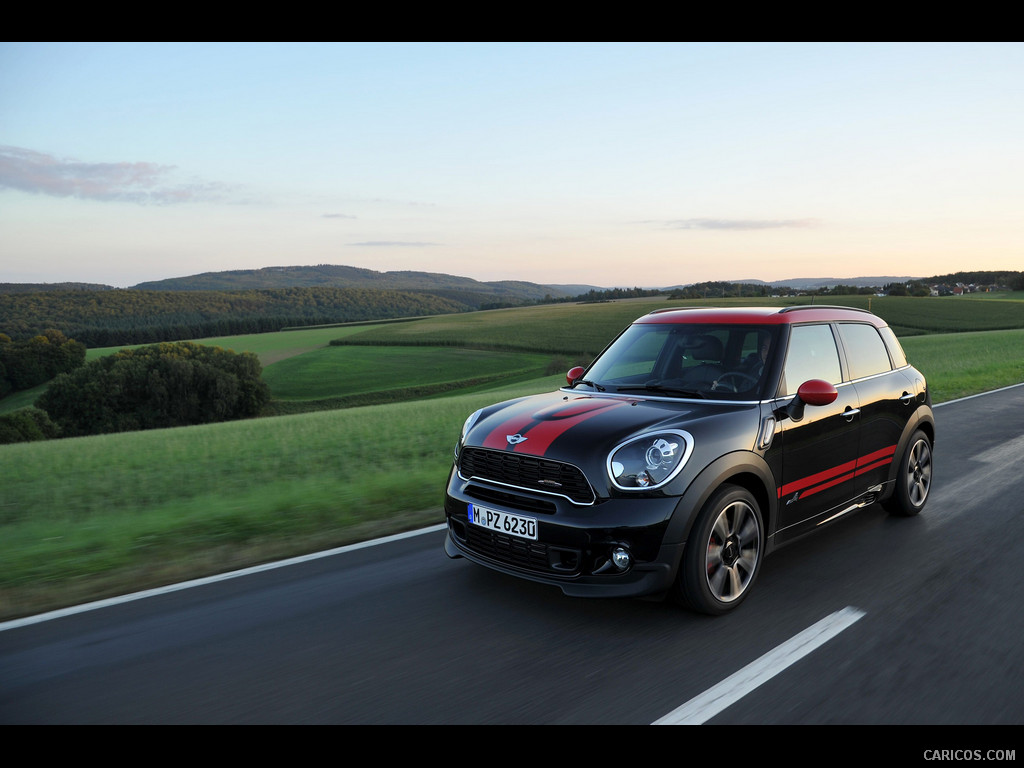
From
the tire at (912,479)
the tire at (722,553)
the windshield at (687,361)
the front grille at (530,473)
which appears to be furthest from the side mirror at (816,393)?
the tire at (912,479)

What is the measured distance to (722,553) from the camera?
4.10 metres

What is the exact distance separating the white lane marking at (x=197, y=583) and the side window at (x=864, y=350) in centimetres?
341

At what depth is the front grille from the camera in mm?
3855

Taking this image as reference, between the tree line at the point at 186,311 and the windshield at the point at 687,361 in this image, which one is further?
the tree line at the point at 186,311

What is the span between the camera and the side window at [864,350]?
211 inches

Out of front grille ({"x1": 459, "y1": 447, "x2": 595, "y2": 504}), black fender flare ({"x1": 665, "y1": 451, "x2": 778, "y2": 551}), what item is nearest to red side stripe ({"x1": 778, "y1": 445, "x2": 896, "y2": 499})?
black fender flare ({"x1": 665, "y1": 451, "x2": 778, "y2": 551})

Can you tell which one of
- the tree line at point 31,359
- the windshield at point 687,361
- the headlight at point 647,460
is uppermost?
the windshield at point 687,361

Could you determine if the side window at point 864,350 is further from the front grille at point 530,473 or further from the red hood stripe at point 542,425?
the front grille at point 530,473

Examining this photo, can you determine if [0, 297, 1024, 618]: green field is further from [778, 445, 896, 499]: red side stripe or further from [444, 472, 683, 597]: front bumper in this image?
[778, 445, 896, 499]: red side stripe

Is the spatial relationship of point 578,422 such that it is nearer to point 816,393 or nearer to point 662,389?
point 662,389

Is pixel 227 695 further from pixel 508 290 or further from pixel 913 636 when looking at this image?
pixel 508 290

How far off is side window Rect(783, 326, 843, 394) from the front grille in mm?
1644
